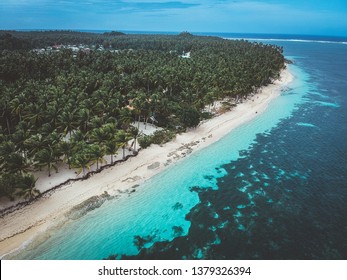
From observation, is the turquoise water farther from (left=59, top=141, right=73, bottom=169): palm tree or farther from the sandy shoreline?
(left=59, top=141, right=73, bottom=169): palm tree

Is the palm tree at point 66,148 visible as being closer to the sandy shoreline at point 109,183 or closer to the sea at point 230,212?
the sandy shoreline at point 109,183

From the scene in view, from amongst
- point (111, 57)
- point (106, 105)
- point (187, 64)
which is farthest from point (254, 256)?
point (111, 57)

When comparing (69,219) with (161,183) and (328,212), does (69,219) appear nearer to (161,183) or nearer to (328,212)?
(161,183)

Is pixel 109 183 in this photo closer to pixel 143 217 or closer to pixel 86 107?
pixel 143 217

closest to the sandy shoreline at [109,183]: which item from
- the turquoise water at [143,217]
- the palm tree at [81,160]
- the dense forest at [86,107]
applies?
the turquoise water at [143,217]

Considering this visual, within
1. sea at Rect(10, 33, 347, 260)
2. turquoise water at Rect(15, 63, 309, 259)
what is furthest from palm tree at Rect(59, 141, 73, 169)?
turquoise water at Rect(15, 63, 309, 259)
